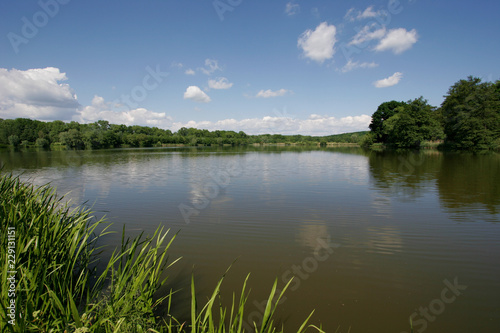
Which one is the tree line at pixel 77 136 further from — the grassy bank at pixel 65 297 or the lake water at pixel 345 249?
A: the grassy bank at pixel 65 297

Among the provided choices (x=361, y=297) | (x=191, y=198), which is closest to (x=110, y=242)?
(x=191, y=198)

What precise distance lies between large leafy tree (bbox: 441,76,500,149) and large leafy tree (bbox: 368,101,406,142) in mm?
26255

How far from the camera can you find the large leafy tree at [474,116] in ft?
131

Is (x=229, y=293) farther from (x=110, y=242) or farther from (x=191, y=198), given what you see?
(x=191, y=198)

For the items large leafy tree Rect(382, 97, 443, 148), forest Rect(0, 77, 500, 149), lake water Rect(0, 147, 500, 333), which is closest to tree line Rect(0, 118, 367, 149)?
forest Rect(0, 77, 500, 149)

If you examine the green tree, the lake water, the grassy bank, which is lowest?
the lake water

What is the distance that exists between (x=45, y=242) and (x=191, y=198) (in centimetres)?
793

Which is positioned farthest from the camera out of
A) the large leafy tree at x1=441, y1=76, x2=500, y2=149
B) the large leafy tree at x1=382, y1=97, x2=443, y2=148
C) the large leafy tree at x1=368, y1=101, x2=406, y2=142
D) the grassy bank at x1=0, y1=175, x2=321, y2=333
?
the large leafy tree at x1=368, y1=101, x2=406, y2=142

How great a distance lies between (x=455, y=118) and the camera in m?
46.3

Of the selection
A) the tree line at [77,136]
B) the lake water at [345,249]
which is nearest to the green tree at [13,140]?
the tree line at [77,136]

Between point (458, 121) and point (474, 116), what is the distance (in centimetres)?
268

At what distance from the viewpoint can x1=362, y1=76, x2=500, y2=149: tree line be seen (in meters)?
40.2

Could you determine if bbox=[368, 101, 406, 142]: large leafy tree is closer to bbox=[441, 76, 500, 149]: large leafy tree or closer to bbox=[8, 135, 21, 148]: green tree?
bbox=[441, 76, 500, 149]: large leafy tree

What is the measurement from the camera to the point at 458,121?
44.6 m
